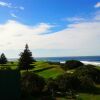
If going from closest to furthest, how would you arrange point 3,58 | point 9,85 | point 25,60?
A: point 9,85 → point 25,60 → point 3,58

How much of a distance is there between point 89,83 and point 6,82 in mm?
13345

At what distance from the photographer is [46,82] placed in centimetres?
2812

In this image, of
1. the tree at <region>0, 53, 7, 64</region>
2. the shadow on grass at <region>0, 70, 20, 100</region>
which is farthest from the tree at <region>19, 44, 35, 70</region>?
the shadow on grass at <region>0, 70, 20, 100</region>

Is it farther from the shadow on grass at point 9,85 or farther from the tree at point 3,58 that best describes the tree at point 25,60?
the shadow on grass at point 9,85

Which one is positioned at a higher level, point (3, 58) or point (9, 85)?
point (3, 58)

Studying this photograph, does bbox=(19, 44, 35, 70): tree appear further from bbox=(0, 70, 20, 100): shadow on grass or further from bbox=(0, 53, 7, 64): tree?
bbox=(0, 70, 20, 100): shadow on grass

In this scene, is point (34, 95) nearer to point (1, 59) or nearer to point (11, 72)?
point (11, 72)

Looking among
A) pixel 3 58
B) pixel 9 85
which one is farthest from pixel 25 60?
pixel 9 85

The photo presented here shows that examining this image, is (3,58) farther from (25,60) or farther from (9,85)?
(9,85)

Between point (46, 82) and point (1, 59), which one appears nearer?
point (46, 82)

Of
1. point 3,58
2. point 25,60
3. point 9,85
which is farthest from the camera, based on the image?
point 3,58

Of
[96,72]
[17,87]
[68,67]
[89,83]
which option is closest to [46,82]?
[89,83]

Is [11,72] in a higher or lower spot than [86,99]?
higher

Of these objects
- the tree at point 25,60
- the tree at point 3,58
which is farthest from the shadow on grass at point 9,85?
the tree at point 3,58
